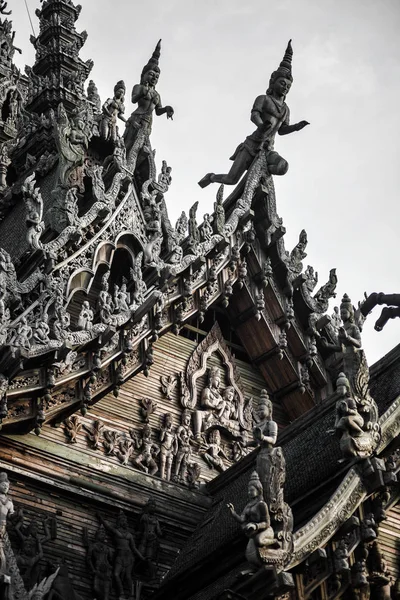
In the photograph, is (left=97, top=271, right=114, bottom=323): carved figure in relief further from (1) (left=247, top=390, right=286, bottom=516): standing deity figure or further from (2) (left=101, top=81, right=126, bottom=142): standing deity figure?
(2) (left=101, top=81, right=126, bottom=142): standing deity figure

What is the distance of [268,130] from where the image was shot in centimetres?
2405

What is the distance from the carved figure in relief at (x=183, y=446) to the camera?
20.6 meters

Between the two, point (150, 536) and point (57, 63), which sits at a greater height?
point (57, 63)

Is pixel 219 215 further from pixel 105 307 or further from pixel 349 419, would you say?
pixel 349 419

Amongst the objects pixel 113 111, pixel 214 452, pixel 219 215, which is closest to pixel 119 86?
pixel 113 111

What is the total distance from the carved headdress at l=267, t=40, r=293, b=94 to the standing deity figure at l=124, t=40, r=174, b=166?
1.88 meters

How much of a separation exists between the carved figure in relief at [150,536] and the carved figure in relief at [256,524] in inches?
168

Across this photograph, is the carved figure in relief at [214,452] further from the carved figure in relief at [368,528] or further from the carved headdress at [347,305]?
the carved figure in relief at [368,528]

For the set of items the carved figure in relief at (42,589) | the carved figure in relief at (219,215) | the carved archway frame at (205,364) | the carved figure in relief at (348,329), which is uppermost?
the carved figure in relief at (219,215)

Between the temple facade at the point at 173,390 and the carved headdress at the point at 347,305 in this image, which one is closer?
the temple facade at the point at 173,390

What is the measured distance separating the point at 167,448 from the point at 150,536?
1.79 metres

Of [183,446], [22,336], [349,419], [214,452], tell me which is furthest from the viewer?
[214,452]

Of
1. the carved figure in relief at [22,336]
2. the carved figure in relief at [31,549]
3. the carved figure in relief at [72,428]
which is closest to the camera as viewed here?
the carved figure in relief at [22,336]

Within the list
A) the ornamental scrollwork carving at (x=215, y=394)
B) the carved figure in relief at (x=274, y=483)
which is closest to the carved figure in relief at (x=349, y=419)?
the carved figure in relief at (x=274, y=483)
